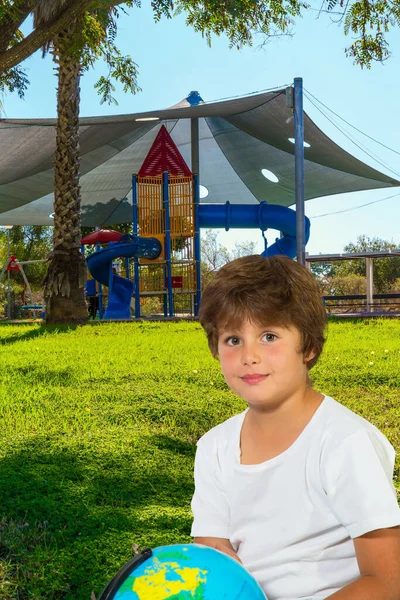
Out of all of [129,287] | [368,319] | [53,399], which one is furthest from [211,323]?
[129,287]

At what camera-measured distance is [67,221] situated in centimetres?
1480

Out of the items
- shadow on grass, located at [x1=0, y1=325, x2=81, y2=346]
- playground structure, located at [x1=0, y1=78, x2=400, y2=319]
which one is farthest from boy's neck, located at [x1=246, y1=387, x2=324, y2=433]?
playground structure, located at [x1=0, y1=78, x2=400, y2=319]

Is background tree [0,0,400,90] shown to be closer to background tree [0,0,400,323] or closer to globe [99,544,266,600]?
background tree [0,0,400,323]

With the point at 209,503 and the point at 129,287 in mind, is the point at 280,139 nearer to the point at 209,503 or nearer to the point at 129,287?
the point at 129,287

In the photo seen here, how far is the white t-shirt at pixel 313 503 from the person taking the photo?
1558mm

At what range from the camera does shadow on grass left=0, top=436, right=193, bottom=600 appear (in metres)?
2.84

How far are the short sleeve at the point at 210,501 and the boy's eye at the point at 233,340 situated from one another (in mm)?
303

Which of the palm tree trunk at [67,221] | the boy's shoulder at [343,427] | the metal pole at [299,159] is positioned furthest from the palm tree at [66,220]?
the boy's shoulder at [343,427]

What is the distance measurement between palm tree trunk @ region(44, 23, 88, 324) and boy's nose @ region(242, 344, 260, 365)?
1288cm

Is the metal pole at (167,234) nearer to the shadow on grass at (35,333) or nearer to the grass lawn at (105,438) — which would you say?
the shadow on grass at (35,333)

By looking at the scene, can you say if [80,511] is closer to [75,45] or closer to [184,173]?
[75,45]

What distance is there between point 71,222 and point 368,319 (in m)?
6.54

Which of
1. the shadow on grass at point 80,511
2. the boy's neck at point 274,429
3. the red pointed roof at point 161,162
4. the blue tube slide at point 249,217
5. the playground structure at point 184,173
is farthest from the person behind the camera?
the red pointed roof at point 161,162

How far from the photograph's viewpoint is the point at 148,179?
19422 millimetres
